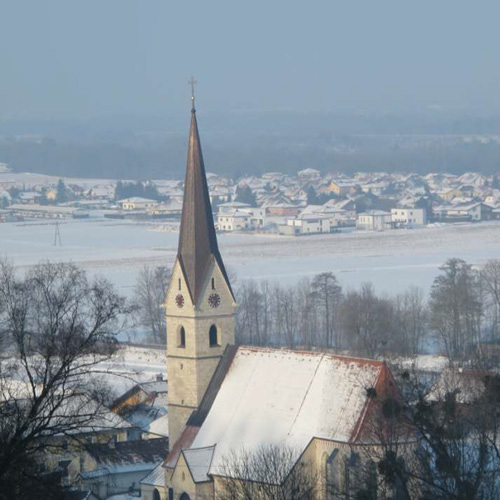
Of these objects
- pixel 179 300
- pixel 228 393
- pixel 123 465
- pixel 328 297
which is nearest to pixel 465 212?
pixel 328 297

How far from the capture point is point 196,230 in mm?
35281

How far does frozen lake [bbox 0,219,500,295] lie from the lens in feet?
243

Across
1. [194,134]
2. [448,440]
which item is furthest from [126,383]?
[448,440]

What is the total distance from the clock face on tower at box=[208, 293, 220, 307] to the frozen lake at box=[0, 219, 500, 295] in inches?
1183

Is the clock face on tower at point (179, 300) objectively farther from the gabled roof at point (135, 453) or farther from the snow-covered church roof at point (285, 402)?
the gabled roof at point (135, 453)

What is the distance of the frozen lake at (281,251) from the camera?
243 ft

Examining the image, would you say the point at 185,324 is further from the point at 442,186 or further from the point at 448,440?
the point at 442,186

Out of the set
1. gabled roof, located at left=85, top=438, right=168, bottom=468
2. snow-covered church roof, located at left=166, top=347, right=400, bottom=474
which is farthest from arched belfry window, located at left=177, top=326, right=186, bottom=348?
gabled roof, located at left=85, top=438, right=168, bottom=468

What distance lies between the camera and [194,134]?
3506 cm

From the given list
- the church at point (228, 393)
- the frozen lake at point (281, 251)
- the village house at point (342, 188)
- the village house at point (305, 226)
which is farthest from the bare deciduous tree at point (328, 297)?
the village house at point (342, 188)

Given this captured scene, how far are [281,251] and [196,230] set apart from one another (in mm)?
55901

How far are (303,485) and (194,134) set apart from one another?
8267 millimetres

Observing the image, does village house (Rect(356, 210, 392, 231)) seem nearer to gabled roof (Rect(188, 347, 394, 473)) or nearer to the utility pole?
the utility pole

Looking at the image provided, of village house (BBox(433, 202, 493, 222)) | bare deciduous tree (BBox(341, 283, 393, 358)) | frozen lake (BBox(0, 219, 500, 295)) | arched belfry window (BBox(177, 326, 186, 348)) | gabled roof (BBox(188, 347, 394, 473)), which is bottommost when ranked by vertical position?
village house (BBox(433, 202, 493, 222))
